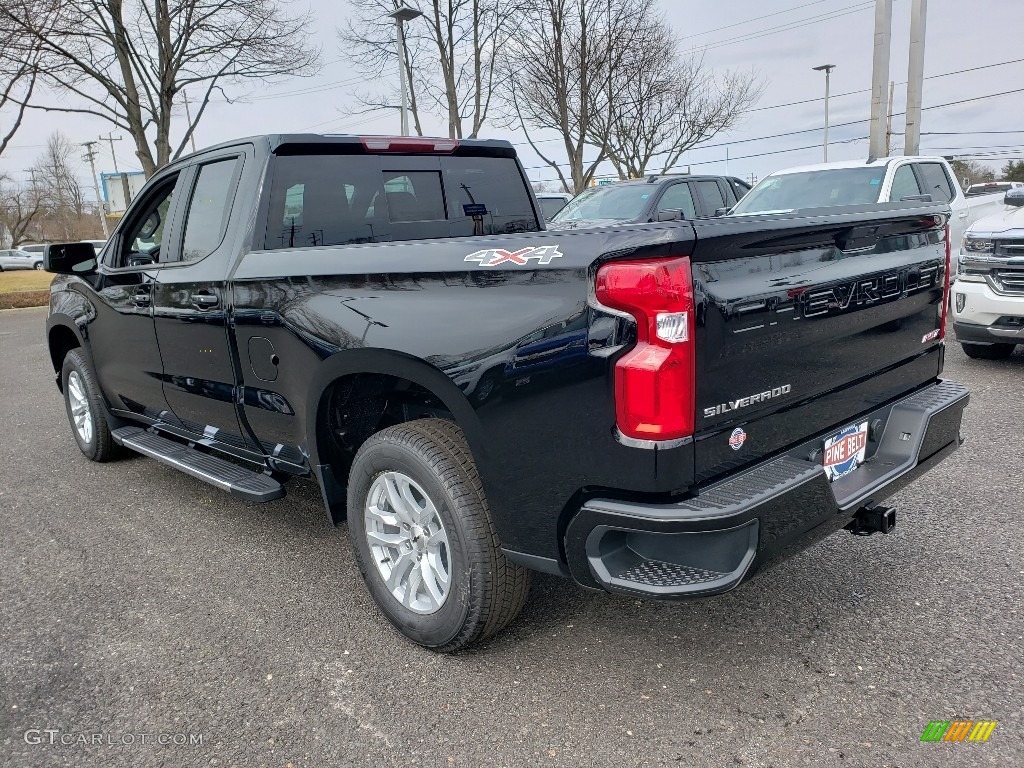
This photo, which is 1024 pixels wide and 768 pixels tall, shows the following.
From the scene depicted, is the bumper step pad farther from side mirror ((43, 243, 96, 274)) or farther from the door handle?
side mirror ((43, 243, 96, 274))

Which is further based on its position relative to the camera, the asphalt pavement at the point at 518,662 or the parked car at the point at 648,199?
the parked car at the point at 648,199

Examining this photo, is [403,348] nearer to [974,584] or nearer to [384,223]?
[384,223]

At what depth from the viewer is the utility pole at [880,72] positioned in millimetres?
16828

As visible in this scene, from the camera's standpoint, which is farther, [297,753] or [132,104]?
[132,104]

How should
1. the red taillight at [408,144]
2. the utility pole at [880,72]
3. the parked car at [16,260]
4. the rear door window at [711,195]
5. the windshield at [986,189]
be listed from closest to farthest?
the red taillight at [408,144] < the rear door window at [711,195] < the utility pole at [880,72] < the windshield at [986,189] < the parked car at [16,260]

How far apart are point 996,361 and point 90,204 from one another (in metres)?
91.4

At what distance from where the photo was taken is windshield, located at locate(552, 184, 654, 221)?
10781 mm

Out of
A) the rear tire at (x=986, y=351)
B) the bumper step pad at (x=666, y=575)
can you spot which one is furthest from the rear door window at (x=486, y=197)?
the rear tire at (x=986, y=351)

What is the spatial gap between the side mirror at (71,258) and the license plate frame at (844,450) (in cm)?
425

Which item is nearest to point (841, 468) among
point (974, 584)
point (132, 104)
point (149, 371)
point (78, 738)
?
point (974, 584)

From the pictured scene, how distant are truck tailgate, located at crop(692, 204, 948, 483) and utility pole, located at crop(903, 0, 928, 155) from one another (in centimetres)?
1652

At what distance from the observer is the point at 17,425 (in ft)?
21.9

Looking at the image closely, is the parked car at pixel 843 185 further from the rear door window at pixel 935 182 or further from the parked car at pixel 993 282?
the parked car at pixel 993 282
